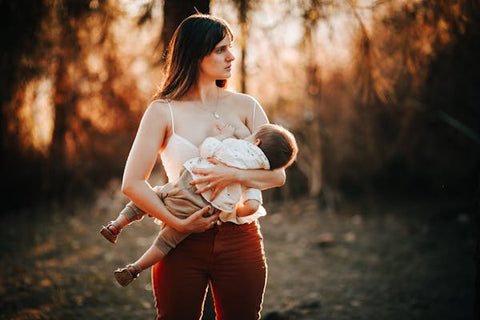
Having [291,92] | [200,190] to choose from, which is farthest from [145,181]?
[291,92]

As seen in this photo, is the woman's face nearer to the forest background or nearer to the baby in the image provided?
the baby

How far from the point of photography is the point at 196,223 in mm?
1957

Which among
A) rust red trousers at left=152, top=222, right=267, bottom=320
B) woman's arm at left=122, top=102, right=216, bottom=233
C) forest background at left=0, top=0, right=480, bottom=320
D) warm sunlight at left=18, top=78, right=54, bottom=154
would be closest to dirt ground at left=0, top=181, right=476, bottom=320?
forest background at left=0, top=0, right=480, bottom=320

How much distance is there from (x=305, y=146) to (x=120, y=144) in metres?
4.15

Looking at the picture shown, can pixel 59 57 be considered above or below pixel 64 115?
above

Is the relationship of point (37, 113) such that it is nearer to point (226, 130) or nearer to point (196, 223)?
point (226, 130)

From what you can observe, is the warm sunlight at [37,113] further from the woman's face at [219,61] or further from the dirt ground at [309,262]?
the woman's face at [219,61]

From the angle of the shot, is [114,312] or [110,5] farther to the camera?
[114,312]

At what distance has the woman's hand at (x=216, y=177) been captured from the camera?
1974 mm

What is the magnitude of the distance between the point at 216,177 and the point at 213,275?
475 millimetres

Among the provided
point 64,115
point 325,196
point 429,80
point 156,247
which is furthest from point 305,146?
point 156,247

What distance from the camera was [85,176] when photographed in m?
9.91

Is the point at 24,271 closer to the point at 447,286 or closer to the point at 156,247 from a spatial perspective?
the point at 156,247

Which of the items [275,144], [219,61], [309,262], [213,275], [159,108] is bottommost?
[309,262]
